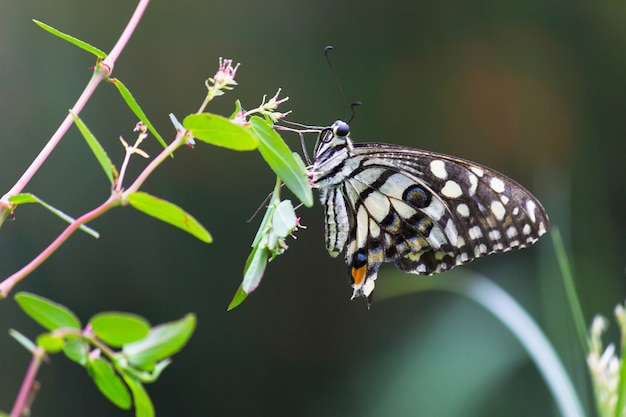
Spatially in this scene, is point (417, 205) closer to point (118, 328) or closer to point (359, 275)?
point (359, 275)

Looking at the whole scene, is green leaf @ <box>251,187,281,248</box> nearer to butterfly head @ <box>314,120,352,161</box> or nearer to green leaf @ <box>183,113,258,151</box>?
green leaf @ <box>183,113,258,151</box>

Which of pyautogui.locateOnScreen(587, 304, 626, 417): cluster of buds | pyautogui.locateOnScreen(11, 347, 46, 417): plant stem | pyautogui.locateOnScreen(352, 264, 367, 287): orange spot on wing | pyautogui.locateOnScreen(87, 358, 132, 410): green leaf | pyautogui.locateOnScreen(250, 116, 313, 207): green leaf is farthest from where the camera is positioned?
pyautogui.locateOnScreen(352, 264, 367, 287): orange spot on wing

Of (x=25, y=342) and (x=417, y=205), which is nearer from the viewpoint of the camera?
(x=25, y=342)

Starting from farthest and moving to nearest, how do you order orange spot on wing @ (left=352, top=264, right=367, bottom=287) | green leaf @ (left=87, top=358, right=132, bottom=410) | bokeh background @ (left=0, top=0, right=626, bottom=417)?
bokeh background @ (left=0, top=0, right=626, bottom=417)
orange spot on wing @ (left=352, top=264, right=367, bottom=287)
green leaf @ (left=87, top=358, right=132, bottom=410)

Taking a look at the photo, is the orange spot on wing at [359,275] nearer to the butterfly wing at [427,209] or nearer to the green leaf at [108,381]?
the butterfly wing at [427,209]

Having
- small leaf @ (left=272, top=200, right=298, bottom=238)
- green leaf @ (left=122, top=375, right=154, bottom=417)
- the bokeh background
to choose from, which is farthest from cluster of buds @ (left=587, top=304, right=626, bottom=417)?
the bokeh background

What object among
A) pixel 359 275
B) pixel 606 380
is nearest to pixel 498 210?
pixel 359 275

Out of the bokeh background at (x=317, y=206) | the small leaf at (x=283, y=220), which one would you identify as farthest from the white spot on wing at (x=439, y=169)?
the bokeh background at (x=317, y=206)
